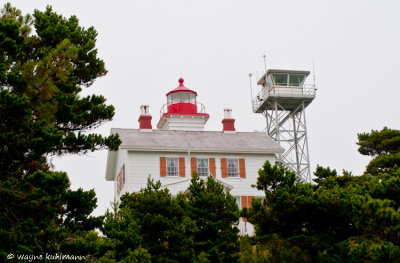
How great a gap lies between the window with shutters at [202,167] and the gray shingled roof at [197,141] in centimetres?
65

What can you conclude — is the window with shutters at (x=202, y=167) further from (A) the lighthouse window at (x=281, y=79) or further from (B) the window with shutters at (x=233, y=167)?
(A) the lighthouse window at (x=281, y=79)

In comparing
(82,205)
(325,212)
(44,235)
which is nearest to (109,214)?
(82,205)

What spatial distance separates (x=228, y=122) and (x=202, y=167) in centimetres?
450

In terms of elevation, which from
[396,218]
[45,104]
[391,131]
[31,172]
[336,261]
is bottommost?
[336,261]

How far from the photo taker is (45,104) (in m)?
13.0

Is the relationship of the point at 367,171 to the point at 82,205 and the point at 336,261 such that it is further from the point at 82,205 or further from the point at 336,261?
the point at 82,205

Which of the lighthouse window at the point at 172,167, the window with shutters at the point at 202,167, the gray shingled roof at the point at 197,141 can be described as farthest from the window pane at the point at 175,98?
the lighthouse window at the point at 172,167

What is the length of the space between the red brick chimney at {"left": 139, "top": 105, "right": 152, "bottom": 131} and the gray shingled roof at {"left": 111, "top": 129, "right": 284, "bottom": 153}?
0.45 metres

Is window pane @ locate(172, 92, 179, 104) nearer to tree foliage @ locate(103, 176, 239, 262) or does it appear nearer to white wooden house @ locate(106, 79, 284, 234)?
white wooden house @ locate(106, 79, 284, 234)

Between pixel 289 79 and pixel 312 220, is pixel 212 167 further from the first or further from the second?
pixel 289 79

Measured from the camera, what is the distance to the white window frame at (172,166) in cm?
2759

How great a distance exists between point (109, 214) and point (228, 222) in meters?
4.27

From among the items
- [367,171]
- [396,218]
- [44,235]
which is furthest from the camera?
[367,171]

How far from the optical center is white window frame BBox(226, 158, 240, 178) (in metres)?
28.3
